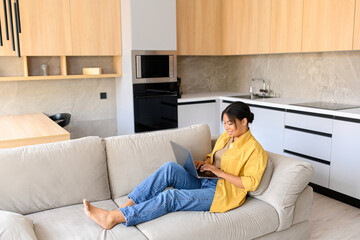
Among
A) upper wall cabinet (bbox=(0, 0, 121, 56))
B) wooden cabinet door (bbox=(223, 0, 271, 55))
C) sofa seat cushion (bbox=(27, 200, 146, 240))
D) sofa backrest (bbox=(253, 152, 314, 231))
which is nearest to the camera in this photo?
sofa seat cushion (bbox=(27, 200, 146, 240))

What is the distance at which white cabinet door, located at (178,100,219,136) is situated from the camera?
186 inches

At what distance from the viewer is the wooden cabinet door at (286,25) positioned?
400 centimetres

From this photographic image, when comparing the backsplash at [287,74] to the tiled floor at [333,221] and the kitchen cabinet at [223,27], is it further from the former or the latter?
the tiled floor at [333,221]

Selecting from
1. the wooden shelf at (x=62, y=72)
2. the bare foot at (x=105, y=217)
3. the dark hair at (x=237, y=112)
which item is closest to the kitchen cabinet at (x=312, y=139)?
the dark hair at (x=237, y=112)

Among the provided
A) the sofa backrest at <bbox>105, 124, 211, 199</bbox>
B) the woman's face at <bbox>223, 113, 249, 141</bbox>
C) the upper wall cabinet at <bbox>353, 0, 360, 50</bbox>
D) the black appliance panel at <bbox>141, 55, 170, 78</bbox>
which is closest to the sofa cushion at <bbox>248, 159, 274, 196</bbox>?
the woman's face at <bbox>223, 113, 249, 141</bbox>

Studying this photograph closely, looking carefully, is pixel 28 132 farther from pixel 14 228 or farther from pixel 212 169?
pixel 212 169

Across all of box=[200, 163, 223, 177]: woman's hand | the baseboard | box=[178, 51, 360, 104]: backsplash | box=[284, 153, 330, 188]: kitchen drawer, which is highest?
box=[178, 51, 360, 104]: backsplash

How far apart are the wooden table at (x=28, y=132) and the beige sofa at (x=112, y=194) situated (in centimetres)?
47

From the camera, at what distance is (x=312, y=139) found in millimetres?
3645

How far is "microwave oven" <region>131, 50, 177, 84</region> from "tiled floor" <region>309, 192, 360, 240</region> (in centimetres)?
237

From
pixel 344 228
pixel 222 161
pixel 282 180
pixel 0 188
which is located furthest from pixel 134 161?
pixel 344 228

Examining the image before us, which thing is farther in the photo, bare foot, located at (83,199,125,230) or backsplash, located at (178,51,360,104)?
backsplash, located at (178,51,360,104)

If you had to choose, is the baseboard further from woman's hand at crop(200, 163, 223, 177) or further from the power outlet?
the power outlet

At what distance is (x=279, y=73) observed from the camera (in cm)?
479
